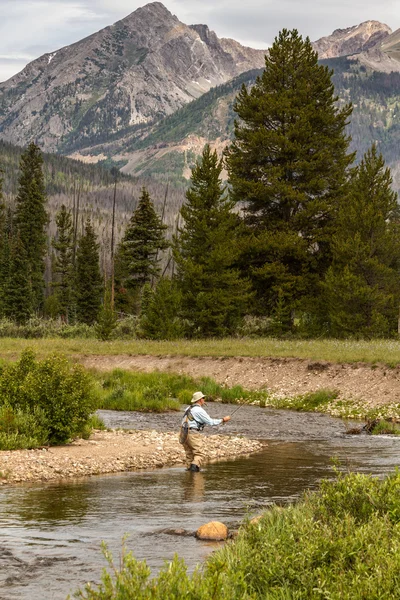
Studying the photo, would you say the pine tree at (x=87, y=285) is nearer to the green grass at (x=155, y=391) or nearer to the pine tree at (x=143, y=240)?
the pine tree at (x=143, y=240)

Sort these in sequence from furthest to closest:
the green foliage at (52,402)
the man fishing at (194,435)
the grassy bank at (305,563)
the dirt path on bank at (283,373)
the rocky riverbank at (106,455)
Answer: the dirt path on bank at (283,373) → the green foliage at (52,402) → the man fishing at (194,435) → the rocky riverbank at (106,455) → the grassy bank at (305,563)

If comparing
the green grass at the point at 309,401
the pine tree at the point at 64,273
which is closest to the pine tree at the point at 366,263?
the green grass at the point at 309,401

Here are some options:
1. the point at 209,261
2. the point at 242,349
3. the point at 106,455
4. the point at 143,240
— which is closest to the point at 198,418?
the point at 106,455

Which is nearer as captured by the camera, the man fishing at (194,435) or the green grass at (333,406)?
the man fishing at (194,435)

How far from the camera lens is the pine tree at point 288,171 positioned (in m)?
50.8

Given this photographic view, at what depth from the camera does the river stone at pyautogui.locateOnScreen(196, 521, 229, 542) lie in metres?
11.4

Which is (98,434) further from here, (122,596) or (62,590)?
(122,596)

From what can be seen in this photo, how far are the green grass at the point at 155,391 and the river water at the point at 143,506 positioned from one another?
9.17m

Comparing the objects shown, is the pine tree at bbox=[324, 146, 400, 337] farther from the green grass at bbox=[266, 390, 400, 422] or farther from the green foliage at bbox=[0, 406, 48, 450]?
the green foliage at bbox=[0, 406, 48, 450]

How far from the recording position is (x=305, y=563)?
7.82 m

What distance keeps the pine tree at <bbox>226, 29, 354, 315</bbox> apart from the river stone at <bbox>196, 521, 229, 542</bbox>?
3895cm

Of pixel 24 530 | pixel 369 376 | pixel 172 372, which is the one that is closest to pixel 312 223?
pixel 172 372

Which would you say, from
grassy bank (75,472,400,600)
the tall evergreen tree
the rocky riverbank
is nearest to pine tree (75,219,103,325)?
the tall evergreen tree

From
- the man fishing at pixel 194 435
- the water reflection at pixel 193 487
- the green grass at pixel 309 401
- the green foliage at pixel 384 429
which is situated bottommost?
the green grass at pixel 309 401
